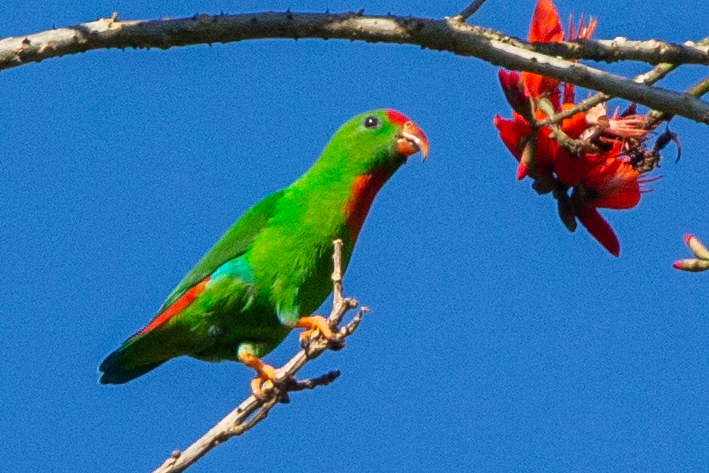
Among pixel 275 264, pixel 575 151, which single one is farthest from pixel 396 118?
pixel 575 151

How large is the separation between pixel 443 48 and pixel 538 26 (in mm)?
423

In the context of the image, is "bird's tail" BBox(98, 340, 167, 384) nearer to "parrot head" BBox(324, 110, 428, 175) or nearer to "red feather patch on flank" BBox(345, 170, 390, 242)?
"red feather patch on flank" BBox(345, 170, 390, 242)

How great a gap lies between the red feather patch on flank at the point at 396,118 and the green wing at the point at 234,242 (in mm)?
746

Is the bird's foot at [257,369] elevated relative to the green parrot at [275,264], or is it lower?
lower

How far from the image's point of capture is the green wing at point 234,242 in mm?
5484

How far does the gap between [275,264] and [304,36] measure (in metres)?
2.39

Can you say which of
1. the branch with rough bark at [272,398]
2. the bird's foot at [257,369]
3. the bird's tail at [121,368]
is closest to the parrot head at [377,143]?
the bird's foot at [257,369]

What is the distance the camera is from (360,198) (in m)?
5.47

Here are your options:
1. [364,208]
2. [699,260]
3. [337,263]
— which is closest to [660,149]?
[699,260]

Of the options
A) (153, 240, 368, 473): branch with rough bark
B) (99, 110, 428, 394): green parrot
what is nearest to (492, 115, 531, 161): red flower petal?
(153, 240, 368, 473): branch with rough bark

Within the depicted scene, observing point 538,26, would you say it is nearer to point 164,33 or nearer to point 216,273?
point 164,33

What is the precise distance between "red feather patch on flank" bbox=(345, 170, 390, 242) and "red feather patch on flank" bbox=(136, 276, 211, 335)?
32.6 inches

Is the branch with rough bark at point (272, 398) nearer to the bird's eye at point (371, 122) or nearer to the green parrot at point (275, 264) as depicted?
the green parrot at point (275, 264)

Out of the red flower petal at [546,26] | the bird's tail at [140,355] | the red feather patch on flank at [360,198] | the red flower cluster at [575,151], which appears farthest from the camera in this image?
the bird's tail at [140,355]
